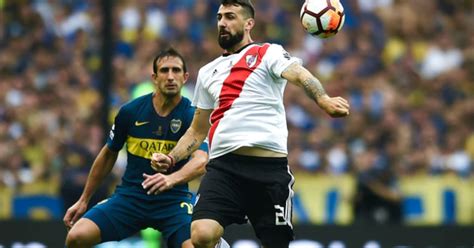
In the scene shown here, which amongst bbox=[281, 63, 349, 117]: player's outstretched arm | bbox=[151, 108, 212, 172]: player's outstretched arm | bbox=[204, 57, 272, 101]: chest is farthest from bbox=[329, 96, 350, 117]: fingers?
bbox=[151, 108, 212, 172]: player's outstretched arm

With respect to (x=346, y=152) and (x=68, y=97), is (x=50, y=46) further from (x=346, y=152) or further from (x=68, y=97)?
(x=346, y=152)

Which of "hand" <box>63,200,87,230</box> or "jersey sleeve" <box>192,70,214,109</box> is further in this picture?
"hand" <box>63,200,87,230</box>

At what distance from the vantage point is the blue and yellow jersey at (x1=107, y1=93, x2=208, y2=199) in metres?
9.50

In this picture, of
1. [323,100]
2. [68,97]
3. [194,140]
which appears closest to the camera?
[323,100]

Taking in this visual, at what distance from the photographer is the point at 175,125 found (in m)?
9.50

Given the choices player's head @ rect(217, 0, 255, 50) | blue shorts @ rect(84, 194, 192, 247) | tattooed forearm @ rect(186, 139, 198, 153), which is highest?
player's head @ rect(217, 0, 255, 50)

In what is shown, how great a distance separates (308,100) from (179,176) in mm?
6778

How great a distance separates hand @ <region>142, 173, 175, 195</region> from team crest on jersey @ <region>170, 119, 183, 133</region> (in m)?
0.73

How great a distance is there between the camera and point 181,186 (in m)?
9.59

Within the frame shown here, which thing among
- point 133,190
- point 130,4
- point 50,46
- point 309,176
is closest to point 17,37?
point 50,46

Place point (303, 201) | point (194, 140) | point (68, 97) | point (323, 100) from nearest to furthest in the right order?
1. point (323, 100)
2. point (194, 140)
3. point (303, 201)
4. point (68, 97)

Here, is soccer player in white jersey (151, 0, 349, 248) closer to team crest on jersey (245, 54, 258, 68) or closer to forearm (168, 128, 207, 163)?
team crest on jersey (245, 54, 258, 68)

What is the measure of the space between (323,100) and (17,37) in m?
9.01

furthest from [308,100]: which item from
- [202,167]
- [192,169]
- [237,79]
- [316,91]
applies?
[316,91]
